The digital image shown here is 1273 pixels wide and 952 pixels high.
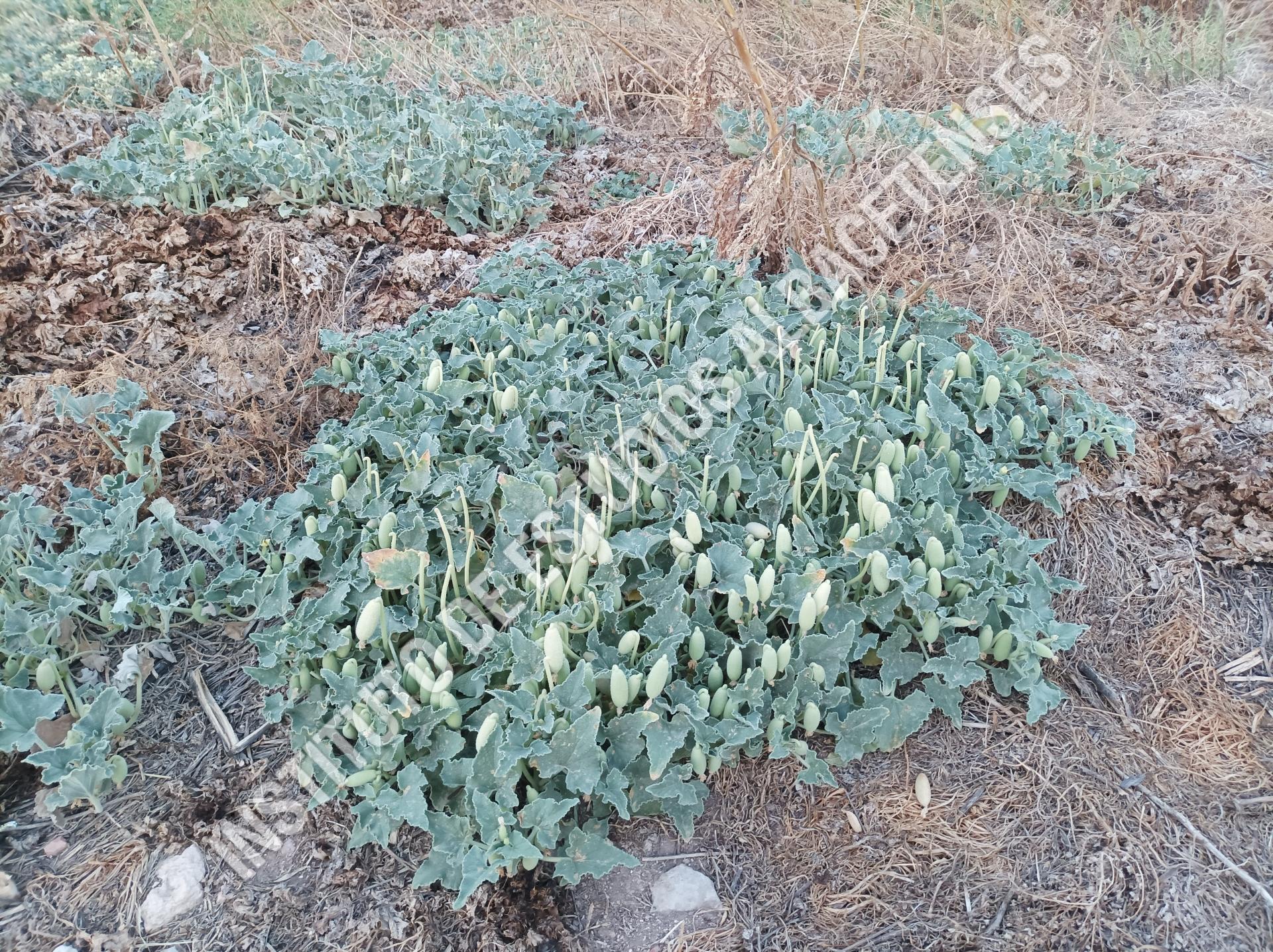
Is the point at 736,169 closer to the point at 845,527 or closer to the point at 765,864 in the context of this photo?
the point at 845,527

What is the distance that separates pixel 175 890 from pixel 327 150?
8.95ft

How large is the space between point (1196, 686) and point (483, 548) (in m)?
1.69

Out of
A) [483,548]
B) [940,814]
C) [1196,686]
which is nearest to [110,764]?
[483,548]

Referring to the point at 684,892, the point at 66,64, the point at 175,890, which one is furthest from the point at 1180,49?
the point at 175,890

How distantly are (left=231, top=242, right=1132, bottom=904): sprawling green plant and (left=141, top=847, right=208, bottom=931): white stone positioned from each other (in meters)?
0.25

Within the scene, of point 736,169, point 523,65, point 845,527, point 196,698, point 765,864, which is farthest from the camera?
point 523,65

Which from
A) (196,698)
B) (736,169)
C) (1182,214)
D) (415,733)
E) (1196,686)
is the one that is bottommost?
(196,698)

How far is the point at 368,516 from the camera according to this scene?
217cm

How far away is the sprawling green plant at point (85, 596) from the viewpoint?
168 cm

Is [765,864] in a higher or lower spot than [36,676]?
higher

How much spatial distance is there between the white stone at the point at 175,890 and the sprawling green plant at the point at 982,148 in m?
2.80

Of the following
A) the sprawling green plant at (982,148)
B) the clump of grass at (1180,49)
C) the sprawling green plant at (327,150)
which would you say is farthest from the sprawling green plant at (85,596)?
the clump of grass at (1180,49)

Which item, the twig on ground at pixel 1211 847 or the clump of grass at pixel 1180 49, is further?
the clump of grass at pixel 1180 49

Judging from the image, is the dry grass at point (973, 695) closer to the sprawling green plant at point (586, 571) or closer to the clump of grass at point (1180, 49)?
the sprawling green plant at point (586, 571)
